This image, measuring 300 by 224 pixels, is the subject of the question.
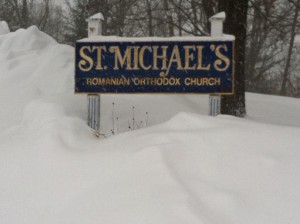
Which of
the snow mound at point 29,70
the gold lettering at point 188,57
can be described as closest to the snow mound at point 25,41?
the snow mound at point 29,70

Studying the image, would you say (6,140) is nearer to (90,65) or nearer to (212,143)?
(90,65)

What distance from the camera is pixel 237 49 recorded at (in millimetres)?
7355

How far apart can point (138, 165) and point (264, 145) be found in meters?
1.22

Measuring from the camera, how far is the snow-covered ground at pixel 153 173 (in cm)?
317

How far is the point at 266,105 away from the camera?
9828 millimetres

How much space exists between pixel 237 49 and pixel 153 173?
4.29 meters

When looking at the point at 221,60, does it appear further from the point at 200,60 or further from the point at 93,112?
the point at 93,112

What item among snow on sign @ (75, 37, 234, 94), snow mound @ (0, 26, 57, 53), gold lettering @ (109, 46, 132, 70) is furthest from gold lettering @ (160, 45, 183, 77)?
snow mound @ (0, 26, 57, 53)

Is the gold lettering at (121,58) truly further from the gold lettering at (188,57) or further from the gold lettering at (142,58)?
the gold lettering at (188,57)

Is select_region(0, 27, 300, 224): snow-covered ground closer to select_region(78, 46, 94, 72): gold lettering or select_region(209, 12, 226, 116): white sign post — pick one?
select_region(78, 46, 94, 72): gold lettering

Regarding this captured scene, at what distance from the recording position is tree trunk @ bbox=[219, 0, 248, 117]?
7227mm

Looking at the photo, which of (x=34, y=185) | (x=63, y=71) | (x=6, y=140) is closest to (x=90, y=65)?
(x=6, y=140)

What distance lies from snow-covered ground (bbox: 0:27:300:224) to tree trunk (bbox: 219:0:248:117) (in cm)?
244

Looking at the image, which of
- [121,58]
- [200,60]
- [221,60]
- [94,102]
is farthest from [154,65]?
[94,102]
